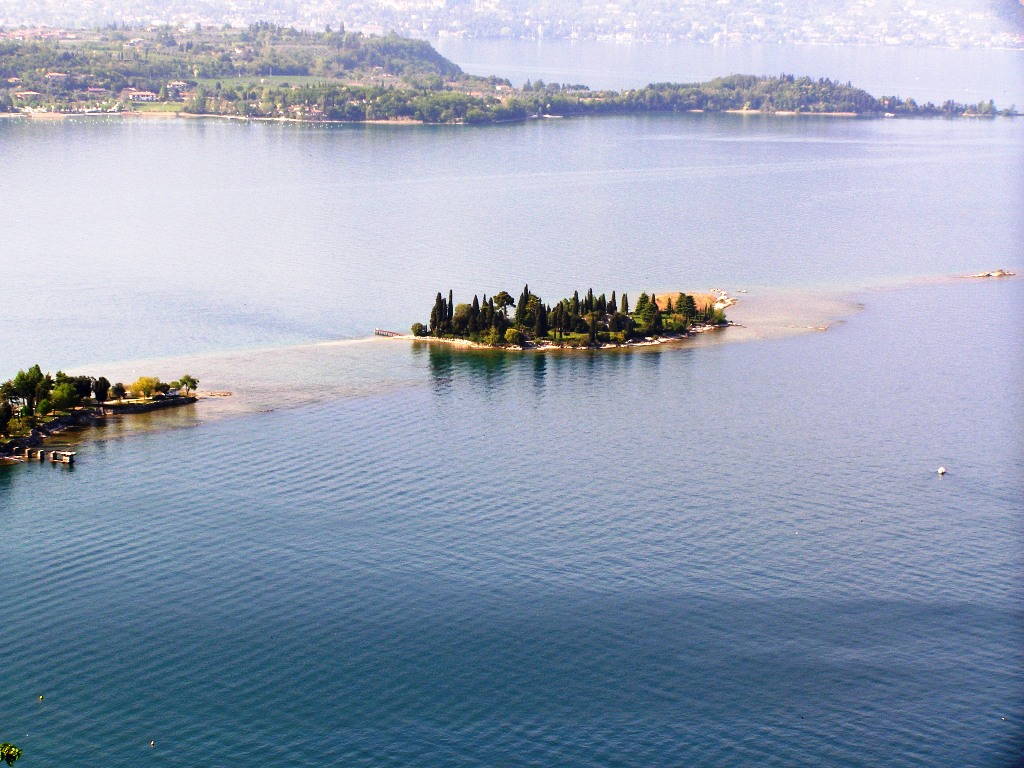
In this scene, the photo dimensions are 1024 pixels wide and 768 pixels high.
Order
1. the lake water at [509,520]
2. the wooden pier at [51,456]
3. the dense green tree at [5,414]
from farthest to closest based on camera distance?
the dense green tree at [5,414]
the wooden pier at [51,456]
the lake water at [509,520]

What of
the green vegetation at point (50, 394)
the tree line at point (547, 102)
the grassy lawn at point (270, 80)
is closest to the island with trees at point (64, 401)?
the green vegetation at point (50, 394)

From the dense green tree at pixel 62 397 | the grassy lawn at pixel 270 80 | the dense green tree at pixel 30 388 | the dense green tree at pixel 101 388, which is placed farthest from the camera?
the grassy lawn at pixel 270 80

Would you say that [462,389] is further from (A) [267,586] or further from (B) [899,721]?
(B) [899,721]

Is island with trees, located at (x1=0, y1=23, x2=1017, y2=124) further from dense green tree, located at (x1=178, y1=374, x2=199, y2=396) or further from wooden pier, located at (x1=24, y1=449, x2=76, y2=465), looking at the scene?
wooden pier, located at (x1=24, y1=449, x2=76, y2=465)

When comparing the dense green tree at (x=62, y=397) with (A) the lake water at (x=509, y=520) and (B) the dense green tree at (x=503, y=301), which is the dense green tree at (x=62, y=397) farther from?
(B) the dense green tree at (x=503, y=301)

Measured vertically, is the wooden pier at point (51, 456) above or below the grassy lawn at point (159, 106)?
below

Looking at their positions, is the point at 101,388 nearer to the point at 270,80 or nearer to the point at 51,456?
the point at 51,456

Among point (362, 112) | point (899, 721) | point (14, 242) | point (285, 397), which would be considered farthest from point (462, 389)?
point (362, 112)
